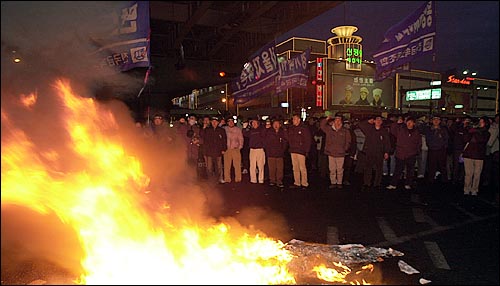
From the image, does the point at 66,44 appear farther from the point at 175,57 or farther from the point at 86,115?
the point at 175,57

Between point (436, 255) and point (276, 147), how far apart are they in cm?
554

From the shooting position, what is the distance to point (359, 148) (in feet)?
35.6

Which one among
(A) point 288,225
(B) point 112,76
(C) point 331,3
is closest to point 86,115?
(B) point 112,76

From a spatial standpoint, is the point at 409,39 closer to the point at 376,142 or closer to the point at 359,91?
the point at 376,142

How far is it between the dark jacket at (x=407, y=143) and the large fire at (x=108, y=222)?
18.9 ft

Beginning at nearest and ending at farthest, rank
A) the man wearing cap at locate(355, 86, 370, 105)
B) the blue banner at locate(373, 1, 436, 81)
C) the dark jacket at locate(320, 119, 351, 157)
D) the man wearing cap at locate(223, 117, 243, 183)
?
the dark jacket at locate(320, 119, 351, 157) → the man wearing cap at locate(223, 117, 243, 183) → the blue banner at locate(373, 1, 436, 81) → the man wearing cap at locate(355, 86, 370, 105)

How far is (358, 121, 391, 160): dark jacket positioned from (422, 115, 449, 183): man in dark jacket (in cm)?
136

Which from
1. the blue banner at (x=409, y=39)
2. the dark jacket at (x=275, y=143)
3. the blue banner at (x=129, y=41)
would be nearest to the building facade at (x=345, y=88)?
the blue banner at (x=409, y=39)

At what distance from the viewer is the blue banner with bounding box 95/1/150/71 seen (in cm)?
546

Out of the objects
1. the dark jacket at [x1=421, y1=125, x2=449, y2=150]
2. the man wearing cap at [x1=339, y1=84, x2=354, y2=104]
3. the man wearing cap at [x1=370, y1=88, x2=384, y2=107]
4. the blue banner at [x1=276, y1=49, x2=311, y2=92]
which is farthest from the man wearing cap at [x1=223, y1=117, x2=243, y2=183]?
the man wearing cap at [x1=370, y1=88, x2=384, y2=107]

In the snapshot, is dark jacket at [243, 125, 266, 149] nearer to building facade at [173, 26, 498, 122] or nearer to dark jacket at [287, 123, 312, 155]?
dark jacket at [287, 123, 312, 155]

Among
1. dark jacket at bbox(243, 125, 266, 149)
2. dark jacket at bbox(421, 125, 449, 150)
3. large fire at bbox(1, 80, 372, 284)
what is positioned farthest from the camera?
dark jacket at bbox(243, 125, 266, 149)

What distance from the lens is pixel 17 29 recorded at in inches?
118

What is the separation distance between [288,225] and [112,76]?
12.7 ft
